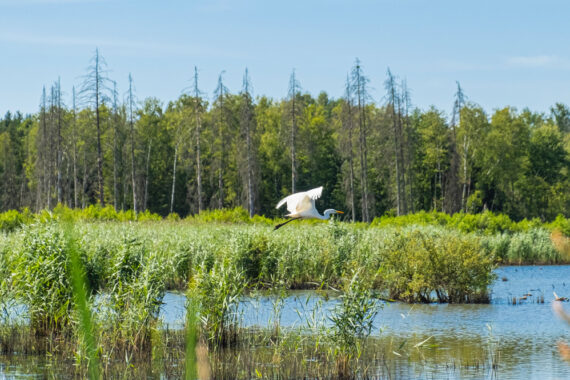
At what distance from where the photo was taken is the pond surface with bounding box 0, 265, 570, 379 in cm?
975

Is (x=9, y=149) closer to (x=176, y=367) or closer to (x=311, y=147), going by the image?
(x=311, y=147)

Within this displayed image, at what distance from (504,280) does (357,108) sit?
26.3 metres

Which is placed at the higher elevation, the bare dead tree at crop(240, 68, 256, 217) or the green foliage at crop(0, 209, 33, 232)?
the bare dead tree at crop(240, 68, 256, 217)

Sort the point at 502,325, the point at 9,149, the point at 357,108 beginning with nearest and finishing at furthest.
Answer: the point at 502,325 → the point at 357,108 → the point at 9,149

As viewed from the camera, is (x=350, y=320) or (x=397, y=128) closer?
(x=350, y=320)

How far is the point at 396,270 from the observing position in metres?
17.2

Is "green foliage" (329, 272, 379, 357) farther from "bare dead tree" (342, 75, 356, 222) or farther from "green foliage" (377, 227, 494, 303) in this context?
"bare dead tree" (342, 75, 356, 222)

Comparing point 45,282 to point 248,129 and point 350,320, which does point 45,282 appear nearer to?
point 350,320

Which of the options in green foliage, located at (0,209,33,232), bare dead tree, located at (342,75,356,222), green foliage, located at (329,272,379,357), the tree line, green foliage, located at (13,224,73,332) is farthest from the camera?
the tree line

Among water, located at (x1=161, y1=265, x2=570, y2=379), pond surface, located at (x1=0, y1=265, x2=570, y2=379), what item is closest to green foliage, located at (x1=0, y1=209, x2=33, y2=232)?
water, located at (x1=161, y1=265, x2=570, y2=379)

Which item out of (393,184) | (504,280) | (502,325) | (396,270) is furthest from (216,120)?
(502,325)

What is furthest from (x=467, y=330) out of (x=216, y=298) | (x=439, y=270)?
(x=216, y=298)

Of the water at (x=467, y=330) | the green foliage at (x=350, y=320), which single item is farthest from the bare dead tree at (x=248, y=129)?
the green foliage at (x=350, y=320)

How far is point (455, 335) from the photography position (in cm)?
1271
